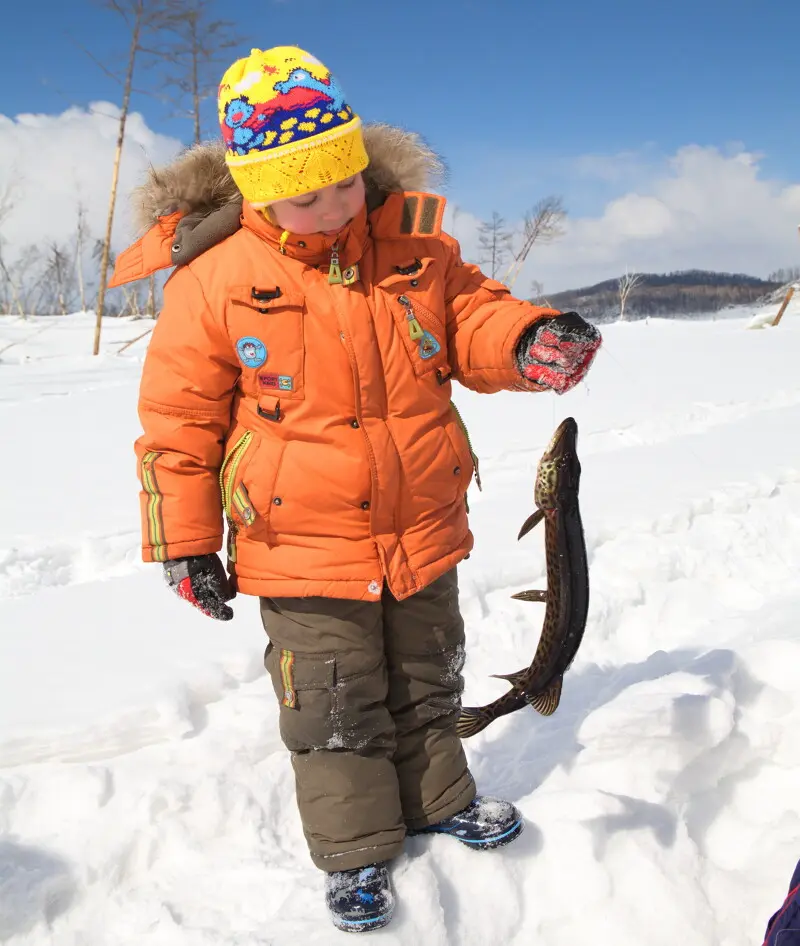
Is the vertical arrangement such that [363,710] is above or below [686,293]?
below

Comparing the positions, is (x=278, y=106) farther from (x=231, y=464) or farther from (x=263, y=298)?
(x=231, y=464)

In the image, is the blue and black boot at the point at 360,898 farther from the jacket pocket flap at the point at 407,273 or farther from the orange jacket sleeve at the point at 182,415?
the jacket pocket flap at the point at 407,273

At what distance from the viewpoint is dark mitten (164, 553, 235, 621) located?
2004 mm

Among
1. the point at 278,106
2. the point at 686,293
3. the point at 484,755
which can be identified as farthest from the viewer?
the point at 686,293

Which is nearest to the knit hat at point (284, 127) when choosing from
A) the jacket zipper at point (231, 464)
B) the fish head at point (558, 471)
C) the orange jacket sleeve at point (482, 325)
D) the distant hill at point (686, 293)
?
the orange jacket sleeve at point (482, 325)

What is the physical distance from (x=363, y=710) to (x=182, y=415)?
36.1 inches

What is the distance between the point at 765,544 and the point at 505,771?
2.58 m

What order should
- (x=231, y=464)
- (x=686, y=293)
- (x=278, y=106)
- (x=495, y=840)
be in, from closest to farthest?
(x=278, y=106) → (x=231, y=464) → (x=495, y=840) → (x=686, y=293)

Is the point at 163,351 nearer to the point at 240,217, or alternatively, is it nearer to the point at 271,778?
the point at 240,217

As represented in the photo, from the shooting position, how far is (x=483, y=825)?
84.5 inches

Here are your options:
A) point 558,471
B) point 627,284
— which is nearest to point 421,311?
point 558,471

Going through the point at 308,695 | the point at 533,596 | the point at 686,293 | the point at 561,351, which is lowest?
the point at 308,695

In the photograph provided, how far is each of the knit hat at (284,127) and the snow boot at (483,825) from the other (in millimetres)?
1748

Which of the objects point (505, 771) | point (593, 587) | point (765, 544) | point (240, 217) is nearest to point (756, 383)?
point (765, 544)
